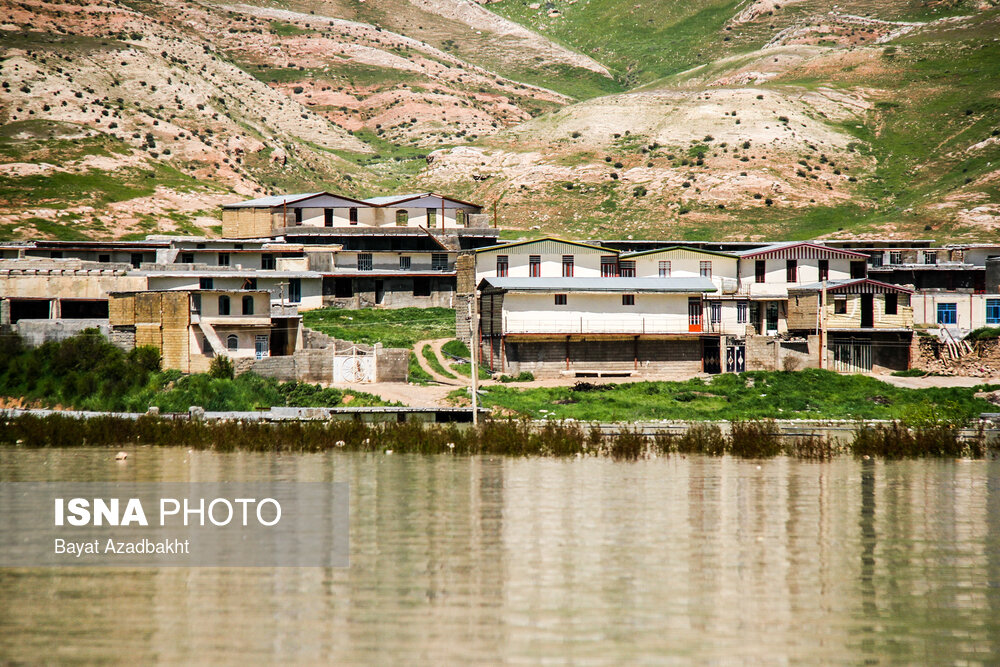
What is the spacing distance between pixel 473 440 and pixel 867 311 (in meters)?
33.1

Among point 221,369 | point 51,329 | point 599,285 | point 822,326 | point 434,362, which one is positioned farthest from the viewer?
point 822,326

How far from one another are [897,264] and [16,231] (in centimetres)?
8111

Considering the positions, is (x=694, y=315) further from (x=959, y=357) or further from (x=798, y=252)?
(x=959, y=357)

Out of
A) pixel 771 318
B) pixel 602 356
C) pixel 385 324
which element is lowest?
pixel 602 356

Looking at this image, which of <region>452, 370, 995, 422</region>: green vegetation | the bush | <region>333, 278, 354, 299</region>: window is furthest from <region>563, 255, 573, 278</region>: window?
the bush

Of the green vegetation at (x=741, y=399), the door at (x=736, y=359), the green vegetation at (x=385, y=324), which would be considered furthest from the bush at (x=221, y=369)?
the door at (x=736, y=359)

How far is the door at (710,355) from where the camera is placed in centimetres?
6366

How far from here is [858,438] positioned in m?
43.2

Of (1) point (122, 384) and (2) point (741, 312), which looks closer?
(1) point (122, 384)

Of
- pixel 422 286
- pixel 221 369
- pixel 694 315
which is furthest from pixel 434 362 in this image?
pixel 422 286

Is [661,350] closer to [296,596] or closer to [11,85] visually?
[296,596]

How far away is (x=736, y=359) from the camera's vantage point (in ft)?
208

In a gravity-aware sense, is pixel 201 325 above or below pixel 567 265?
below

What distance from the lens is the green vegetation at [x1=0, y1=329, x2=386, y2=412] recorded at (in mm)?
52031
